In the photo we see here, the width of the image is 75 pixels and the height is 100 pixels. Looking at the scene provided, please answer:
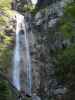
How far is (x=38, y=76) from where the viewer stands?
1081 inches

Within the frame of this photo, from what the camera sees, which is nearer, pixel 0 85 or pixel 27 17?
pixel 0 85

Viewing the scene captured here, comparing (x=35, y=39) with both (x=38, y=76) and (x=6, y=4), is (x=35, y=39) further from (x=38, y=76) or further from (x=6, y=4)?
(x=6, y=4)

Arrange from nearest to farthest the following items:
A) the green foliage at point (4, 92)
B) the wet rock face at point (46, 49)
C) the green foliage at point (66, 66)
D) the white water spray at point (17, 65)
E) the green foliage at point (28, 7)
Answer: the green foliage at point (66, 66), the green foliage at point (4, 92), the wet rock face at point (46, 49), the white water spray at point (17, 65), the green foliage at point (28, 7)

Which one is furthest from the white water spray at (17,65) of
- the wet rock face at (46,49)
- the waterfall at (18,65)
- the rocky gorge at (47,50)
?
the wet rock face at (46,49)

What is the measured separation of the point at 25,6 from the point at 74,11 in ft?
87.9

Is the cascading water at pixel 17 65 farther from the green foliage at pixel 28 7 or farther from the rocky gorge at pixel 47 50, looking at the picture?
the green foliage at pixel 28 7

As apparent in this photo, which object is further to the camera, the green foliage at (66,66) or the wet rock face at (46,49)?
the wet rock face at (46,49)

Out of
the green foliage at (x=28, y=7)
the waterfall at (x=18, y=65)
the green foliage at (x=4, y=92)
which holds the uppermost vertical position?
the green foliage at (x=28, y=7)

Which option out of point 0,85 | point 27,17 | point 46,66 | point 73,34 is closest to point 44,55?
point 46,66

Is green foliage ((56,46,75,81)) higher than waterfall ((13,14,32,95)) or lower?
higher

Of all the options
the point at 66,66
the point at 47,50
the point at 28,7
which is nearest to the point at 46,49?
the point at 47,50

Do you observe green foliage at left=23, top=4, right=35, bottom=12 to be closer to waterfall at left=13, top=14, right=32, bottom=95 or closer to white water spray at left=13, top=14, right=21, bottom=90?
waterfall at left=13, top=14, right=32, bottom=95

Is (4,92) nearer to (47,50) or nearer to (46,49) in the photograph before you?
(47,50)

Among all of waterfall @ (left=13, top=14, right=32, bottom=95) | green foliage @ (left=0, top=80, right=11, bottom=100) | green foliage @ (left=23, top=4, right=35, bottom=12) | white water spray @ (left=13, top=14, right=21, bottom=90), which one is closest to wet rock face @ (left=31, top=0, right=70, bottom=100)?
waterfall @ (left=13, top=14, right=32, bottom=95)
